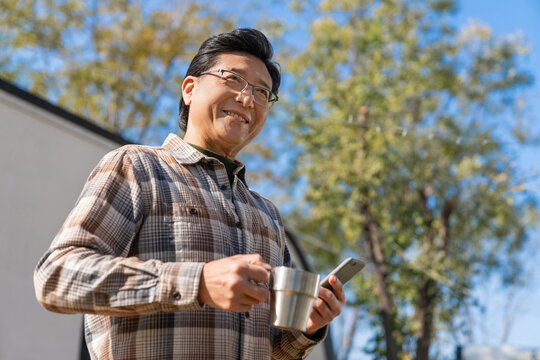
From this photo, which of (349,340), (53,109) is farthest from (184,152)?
(349,340)

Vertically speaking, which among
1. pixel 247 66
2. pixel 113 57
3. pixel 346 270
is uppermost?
pixel 113 57

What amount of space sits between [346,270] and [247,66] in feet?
2.01

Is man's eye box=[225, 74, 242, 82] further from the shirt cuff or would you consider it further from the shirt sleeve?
the shirt cuff

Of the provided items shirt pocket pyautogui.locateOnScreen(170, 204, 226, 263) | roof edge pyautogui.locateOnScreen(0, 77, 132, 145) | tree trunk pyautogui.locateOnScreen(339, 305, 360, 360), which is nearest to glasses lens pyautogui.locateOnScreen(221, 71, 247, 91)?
shirt pocket pyautogui.locateOnScreen(170, 204, 226, 263)

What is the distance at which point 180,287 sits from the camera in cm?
117

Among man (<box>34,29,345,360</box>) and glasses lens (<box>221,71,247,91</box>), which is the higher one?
glasses lens (<box>221,71,247,91</box>)

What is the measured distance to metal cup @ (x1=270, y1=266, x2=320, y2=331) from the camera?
1.19 metres

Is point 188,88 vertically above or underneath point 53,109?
underneath

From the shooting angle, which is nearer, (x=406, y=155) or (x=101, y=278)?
(x=101, y=278)

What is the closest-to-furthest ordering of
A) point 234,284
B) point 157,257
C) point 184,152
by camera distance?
point 234,284, point 157,257, point 184,152

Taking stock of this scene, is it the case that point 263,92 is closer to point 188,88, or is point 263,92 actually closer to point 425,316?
point 188,88

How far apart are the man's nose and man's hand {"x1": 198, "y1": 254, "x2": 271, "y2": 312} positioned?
1.99ft

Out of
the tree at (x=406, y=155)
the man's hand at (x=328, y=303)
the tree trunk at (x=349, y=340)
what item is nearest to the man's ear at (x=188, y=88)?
the man's hand at (x=328, y=303)

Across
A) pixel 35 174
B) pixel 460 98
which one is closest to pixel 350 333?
pixel 460 98
